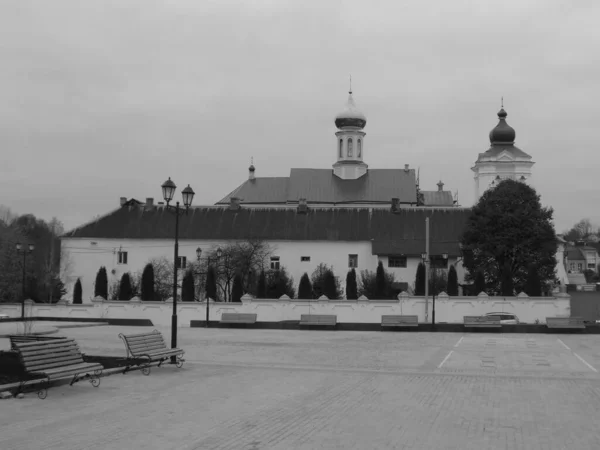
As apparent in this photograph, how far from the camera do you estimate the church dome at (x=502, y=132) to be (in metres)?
80.8

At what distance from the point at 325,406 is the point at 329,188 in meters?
74.0

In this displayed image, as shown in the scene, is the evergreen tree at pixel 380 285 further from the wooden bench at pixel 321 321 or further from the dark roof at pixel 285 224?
the wooden bench at pixel 321 321

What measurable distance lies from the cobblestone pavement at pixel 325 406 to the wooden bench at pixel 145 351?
0.28 m

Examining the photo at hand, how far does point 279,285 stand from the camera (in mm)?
56625

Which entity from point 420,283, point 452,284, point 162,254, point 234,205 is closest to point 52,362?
point 420,283

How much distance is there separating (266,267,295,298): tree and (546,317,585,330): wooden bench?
83.4 feet

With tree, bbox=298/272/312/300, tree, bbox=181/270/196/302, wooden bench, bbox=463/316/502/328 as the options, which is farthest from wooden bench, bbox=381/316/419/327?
tree, bbox=181/270/196/302

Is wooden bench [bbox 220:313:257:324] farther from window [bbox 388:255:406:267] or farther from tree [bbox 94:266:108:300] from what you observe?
window [bbox 388:255:406:267]

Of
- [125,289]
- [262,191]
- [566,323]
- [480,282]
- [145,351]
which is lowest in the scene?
[566,323]

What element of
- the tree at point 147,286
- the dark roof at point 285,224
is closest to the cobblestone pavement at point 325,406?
the tree at point 147,286

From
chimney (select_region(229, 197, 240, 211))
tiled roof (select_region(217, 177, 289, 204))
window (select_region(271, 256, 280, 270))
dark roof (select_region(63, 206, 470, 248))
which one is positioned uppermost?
tiled roof (select_region(217, 177, 289, 204))

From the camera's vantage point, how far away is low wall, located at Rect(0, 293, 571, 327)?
139 ft

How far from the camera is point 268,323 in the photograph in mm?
38031

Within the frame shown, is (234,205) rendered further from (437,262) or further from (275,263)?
(437,262)
